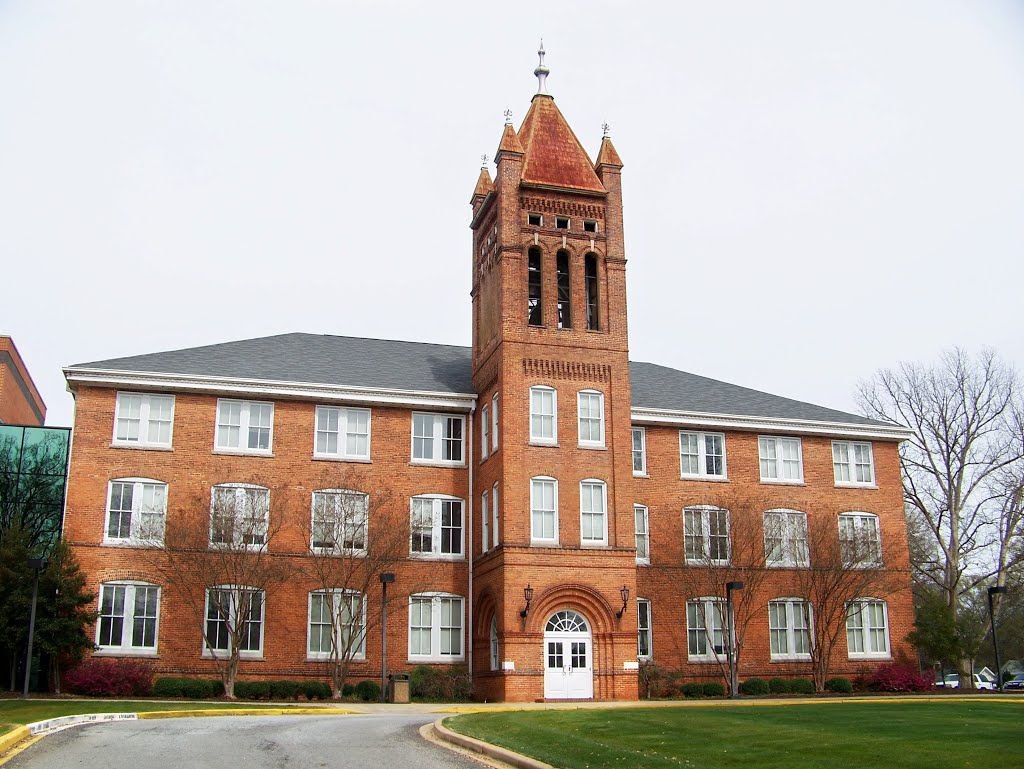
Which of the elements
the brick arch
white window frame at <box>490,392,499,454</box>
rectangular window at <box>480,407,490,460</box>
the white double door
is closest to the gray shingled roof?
rectangular window at <box>480,407,490,460</box>

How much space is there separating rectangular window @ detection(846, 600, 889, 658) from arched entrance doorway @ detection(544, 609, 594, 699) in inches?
449

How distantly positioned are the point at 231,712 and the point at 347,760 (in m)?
10.9

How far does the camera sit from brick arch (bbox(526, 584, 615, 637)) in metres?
34.0

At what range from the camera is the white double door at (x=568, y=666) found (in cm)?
3350

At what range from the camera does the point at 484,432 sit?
1480 inches

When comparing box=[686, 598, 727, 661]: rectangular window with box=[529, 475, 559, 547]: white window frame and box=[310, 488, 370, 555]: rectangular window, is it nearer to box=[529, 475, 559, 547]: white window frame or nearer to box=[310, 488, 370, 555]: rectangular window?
box=[529, 475, 559, 547]: white window frame

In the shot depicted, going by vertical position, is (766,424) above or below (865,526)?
above

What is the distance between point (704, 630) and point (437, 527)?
10367mm

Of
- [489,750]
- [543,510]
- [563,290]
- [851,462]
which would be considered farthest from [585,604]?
[489,750]

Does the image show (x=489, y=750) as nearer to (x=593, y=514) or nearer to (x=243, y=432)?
(x=593, y=514)

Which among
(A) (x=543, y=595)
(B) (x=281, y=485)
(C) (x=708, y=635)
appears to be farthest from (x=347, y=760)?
(C) (x=708, y=635)

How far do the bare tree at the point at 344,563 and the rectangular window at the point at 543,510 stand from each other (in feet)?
15.2

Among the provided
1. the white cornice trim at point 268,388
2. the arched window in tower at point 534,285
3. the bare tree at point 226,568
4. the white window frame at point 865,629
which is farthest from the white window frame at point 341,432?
the white window frame at point 865,629

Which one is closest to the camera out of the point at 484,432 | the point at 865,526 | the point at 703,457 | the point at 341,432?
the point at 341,432
